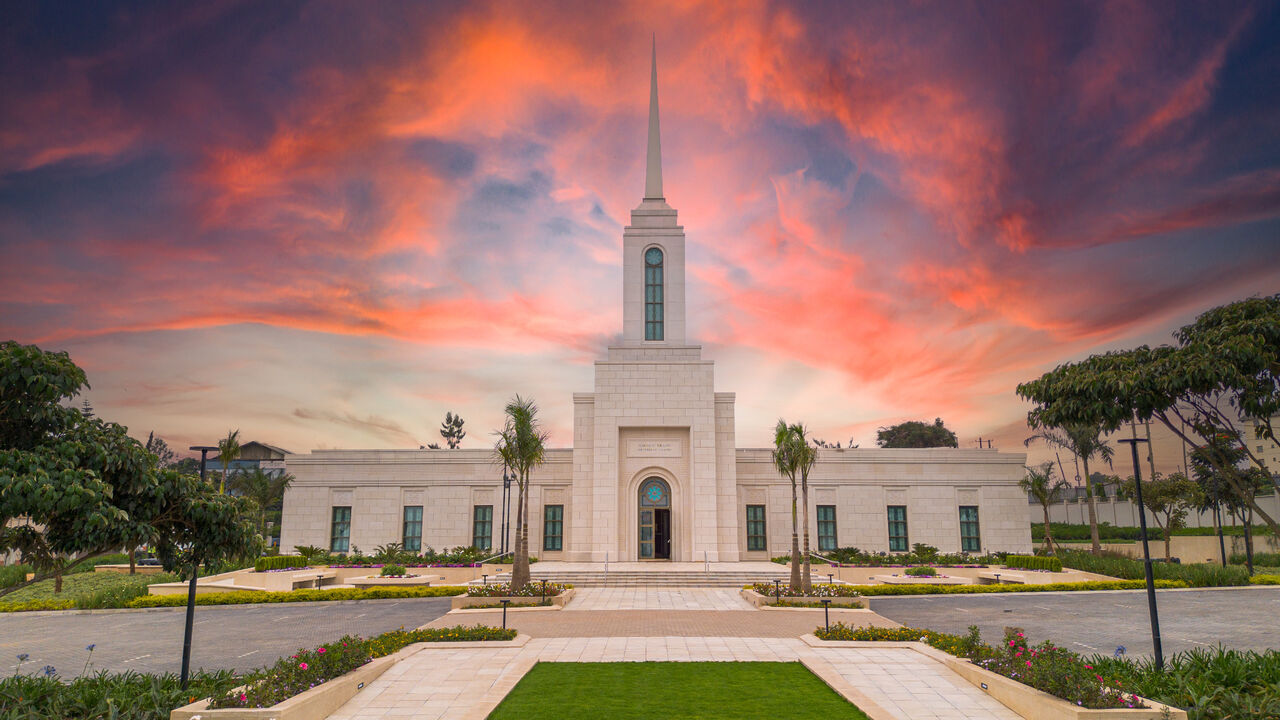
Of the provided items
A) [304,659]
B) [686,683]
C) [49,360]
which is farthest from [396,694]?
A: [49,360]

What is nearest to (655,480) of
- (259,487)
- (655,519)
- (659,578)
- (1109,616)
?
(655,519)

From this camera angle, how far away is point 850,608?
64.3 feet

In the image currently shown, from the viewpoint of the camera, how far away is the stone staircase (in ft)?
84.0

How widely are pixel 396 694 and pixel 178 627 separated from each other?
434 inches

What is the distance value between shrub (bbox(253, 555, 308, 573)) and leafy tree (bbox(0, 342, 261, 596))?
2195cm

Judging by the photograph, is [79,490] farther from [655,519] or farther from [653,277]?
[653,277]

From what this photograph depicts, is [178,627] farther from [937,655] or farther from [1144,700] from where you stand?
[1144,700]

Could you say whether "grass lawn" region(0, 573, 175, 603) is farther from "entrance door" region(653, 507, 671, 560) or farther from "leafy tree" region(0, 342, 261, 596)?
"entrance door" region(653, 507, 671, 560)

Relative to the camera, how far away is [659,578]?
85.3 ft

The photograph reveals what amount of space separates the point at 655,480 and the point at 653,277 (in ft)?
31.2

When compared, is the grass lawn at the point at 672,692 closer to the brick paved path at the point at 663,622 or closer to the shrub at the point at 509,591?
the brick paved path at the point at 663,622

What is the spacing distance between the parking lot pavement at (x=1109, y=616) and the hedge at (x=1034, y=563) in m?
4.23

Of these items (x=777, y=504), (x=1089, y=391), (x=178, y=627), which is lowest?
(x=178, y=627)

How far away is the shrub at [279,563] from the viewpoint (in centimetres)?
2836
